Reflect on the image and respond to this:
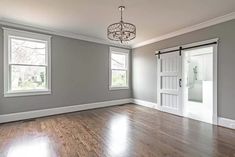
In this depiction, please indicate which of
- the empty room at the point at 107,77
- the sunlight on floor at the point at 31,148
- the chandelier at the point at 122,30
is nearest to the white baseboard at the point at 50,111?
the empty room at the point at 107,77

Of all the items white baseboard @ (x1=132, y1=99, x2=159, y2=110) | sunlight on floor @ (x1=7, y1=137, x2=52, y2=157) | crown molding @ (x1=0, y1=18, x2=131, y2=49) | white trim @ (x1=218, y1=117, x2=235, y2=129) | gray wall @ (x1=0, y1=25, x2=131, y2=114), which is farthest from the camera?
white baseboard @ (x1=132, y1=99, x2=159, y2=110)

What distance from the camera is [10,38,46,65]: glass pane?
409 cm

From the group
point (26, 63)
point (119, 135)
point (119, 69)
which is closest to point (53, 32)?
point (26, 63)

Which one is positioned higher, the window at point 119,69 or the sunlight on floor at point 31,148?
the window at point 119,69

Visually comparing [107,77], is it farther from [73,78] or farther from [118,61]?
[73,78]

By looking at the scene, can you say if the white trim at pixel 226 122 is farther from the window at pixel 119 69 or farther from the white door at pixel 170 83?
the window at pixel 119 69

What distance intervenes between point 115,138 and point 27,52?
3.48 m

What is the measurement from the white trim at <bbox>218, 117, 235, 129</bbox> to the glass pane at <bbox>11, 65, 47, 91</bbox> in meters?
4.98

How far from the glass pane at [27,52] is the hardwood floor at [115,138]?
5.56 ft

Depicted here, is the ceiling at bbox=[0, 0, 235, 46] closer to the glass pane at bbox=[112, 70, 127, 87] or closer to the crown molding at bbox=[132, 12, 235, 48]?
the crown molding at bbox=[132, 12, 235, 48]

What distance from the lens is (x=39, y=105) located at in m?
4.48

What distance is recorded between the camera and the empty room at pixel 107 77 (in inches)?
Answer: 109

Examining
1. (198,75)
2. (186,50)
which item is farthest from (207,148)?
(198,75)

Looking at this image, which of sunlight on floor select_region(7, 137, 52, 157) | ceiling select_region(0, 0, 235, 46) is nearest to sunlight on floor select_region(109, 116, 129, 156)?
sunlight on floor select_region(7, 137, 52, 157)
